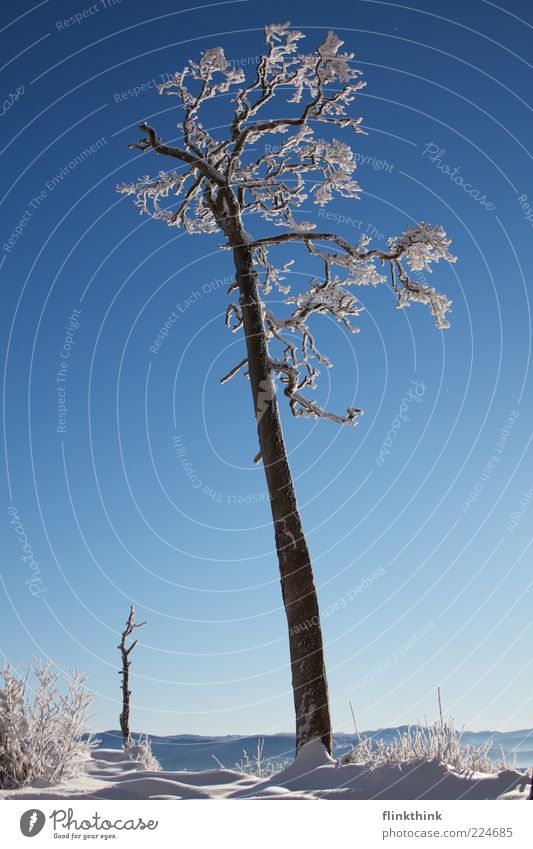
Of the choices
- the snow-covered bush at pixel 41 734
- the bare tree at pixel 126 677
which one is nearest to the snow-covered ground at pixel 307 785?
the snow-covered bush at pixel 41 734

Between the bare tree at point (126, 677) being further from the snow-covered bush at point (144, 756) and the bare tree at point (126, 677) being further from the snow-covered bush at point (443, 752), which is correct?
the snow-covered bush at point (443, 752)

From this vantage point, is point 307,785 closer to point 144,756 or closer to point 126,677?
point 144,756

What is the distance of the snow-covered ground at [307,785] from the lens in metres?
4.65

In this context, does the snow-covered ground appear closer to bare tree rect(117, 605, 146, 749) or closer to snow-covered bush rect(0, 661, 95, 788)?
snow-covered bush rect(0, 661, 95, 788)

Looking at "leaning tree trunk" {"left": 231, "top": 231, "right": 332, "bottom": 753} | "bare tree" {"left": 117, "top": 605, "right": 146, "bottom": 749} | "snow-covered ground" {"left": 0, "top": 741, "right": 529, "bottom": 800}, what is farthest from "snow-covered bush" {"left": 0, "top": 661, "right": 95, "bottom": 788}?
"bare tree" {"left": 117, "top": 605, "right": 146, "bottom": 749}

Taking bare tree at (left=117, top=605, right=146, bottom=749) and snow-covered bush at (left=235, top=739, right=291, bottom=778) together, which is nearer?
snow-covered bush at (left=235, top=739, right=291, bottom=778)

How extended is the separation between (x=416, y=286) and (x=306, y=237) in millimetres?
1855

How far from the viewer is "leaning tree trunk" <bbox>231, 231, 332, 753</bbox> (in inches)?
293
